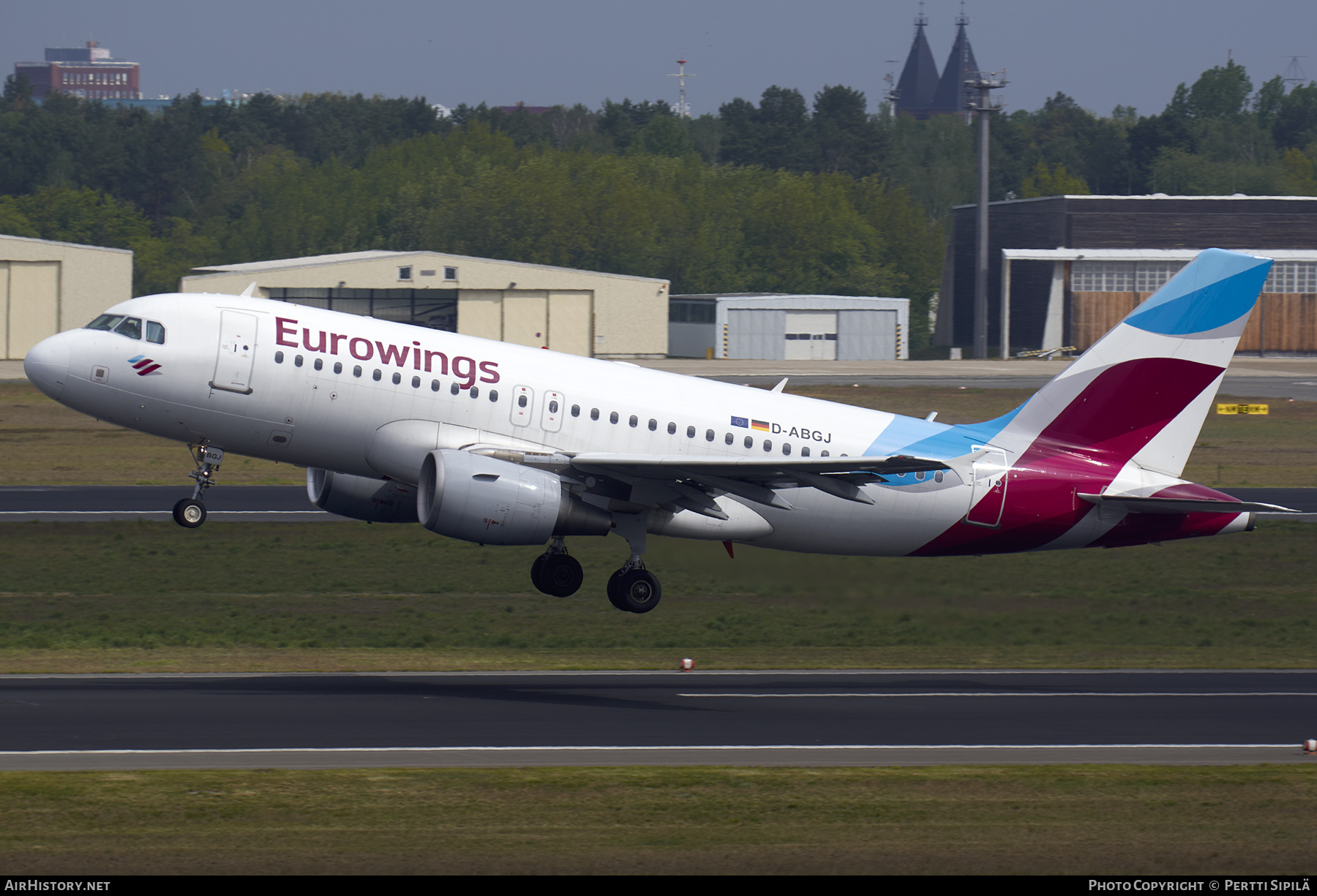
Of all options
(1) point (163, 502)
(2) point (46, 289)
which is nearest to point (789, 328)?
(2) point (46, 289)

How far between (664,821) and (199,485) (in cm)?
1448

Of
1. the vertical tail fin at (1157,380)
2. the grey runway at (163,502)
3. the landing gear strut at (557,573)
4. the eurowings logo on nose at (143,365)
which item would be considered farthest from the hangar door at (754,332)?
the eurowings logo on nose at (143,365)

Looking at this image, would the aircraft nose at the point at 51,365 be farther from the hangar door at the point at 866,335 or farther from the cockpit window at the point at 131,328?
the hangar door at the point at 866,335

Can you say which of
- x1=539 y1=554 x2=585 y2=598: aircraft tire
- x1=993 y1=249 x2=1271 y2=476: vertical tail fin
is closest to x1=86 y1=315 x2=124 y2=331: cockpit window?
x1=539 y1=554 x2=585 y2=598: aircraft tire

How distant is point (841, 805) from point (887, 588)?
38.8 feet

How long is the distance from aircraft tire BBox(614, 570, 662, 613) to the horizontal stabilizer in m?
9.35

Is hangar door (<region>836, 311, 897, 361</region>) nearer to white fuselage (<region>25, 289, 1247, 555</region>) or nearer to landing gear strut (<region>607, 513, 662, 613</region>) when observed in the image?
white fuselage (<region>25, 289, 1247, 555</region>)

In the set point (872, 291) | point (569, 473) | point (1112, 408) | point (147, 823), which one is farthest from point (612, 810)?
point (872, 291)

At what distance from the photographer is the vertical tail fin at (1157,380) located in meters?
32.4

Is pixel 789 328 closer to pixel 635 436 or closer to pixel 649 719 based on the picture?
pixel 635 436

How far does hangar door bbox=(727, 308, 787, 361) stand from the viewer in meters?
123

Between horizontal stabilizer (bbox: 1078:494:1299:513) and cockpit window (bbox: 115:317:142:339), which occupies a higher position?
cockpit window (bbox: 115:317:142:339)

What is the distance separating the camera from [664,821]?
1933 centimetres

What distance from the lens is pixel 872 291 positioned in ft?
559
